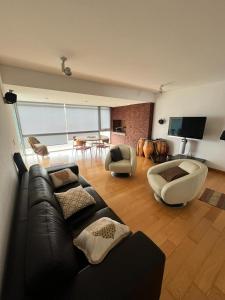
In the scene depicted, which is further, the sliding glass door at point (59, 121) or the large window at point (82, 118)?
the large window at point (82, 118)

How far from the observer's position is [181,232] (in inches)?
69.6

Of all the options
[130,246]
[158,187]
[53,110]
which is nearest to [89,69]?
[158,187]

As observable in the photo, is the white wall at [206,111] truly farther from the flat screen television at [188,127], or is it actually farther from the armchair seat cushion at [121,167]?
the armchair seat cushion at [121,167]

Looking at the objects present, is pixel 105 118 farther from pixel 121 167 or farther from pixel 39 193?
pixel 39 193

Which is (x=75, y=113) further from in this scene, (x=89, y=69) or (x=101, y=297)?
(x=101, y=297)

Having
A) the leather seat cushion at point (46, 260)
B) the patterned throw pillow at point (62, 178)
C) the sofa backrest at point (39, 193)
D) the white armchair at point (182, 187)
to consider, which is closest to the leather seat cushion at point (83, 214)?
the sofa backrest at point (39, 193)

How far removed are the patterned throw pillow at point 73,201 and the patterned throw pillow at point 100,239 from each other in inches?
17.4

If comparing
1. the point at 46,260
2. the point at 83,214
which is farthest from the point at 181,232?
the point at 46,260

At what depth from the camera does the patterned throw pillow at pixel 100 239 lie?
2.87 ft

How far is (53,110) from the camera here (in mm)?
6008

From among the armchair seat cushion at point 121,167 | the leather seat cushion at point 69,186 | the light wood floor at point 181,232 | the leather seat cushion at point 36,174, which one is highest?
the leather seat cushion at point 36,174

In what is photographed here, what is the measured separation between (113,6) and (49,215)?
1856 millimetres

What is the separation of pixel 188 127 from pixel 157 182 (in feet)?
7.80

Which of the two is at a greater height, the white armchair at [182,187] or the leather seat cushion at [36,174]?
the leather seat cushion at [36,174]
